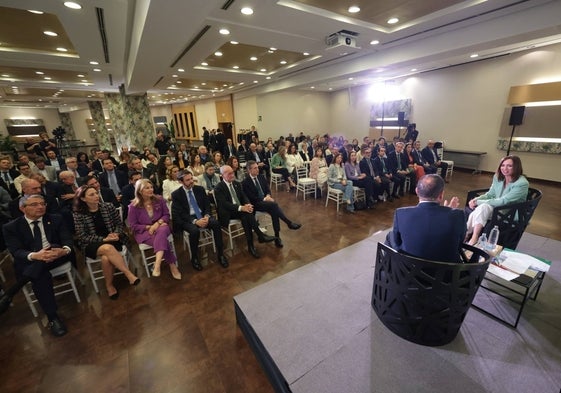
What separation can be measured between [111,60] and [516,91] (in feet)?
34.3

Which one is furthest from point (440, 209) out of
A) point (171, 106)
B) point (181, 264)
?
point (171, 106)

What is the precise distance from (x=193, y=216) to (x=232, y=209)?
1.76ft

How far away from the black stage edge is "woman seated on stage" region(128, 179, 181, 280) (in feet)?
3.81

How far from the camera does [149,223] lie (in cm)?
283

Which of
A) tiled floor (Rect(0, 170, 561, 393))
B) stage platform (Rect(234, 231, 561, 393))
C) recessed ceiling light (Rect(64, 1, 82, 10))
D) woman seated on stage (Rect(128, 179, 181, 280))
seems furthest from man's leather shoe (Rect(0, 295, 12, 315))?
recessed ceiling light (Rect(64, 1, 82, 10))

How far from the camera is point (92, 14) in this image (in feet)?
11.1

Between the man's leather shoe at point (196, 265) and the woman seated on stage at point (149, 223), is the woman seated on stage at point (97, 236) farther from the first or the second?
the man's leather shoe at point (196, 265)

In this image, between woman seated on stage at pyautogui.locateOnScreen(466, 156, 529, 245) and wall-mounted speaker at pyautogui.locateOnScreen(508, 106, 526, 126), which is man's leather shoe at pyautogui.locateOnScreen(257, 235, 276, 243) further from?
wall-mounted speaker at pyautogui.locateOnScreen(508, 106, 526, 126)

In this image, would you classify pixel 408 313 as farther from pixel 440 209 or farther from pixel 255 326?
pixel 255 326

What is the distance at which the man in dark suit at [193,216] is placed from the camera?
3.04 meters

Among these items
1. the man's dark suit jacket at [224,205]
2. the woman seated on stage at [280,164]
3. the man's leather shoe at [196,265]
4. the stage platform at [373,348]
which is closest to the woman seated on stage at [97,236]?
the man's leather shoe at [196,265]

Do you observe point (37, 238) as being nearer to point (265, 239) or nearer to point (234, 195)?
point (234, 195)

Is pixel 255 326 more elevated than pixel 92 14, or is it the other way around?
pixel 92 14

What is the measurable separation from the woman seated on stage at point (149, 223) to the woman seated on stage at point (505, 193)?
3496 millimetres
